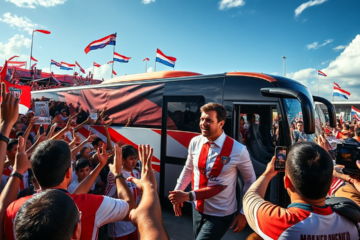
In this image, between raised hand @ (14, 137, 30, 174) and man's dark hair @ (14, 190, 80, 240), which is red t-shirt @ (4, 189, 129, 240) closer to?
raised hand @ (14, 137, 30, 174)

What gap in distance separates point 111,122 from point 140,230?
5699mm

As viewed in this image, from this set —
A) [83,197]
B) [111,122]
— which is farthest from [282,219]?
[111,122]

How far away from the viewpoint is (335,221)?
1231mm

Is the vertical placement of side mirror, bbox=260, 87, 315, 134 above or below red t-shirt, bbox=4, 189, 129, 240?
above

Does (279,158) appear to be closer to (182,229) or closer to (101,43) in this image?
(182,229)

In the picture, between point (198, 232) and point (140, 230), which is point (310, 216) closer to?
point (140, 230)

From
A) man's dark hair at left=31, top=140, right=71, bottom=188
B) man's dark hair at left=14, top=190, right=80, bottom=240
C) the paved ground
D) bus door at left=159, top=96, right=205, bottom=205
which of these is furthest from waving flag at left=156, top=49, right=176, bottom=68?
man's dark hair at left=14, top=190, right=80, bottom=240

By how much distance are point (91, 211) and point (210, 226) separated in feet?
4.68

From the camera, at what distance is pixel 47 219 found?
0.93 meters

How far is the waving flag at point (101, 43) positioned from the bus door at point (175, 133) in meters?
11.9

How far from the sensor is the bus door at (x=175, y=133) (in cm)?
488

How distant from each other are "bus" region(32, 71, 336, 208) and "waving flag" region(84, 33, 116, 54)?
925 centimetres

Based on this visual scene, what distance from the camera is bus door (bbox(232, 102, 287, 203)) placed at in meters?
3.99

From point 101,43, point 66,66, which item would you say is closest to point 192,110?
point 101,43
